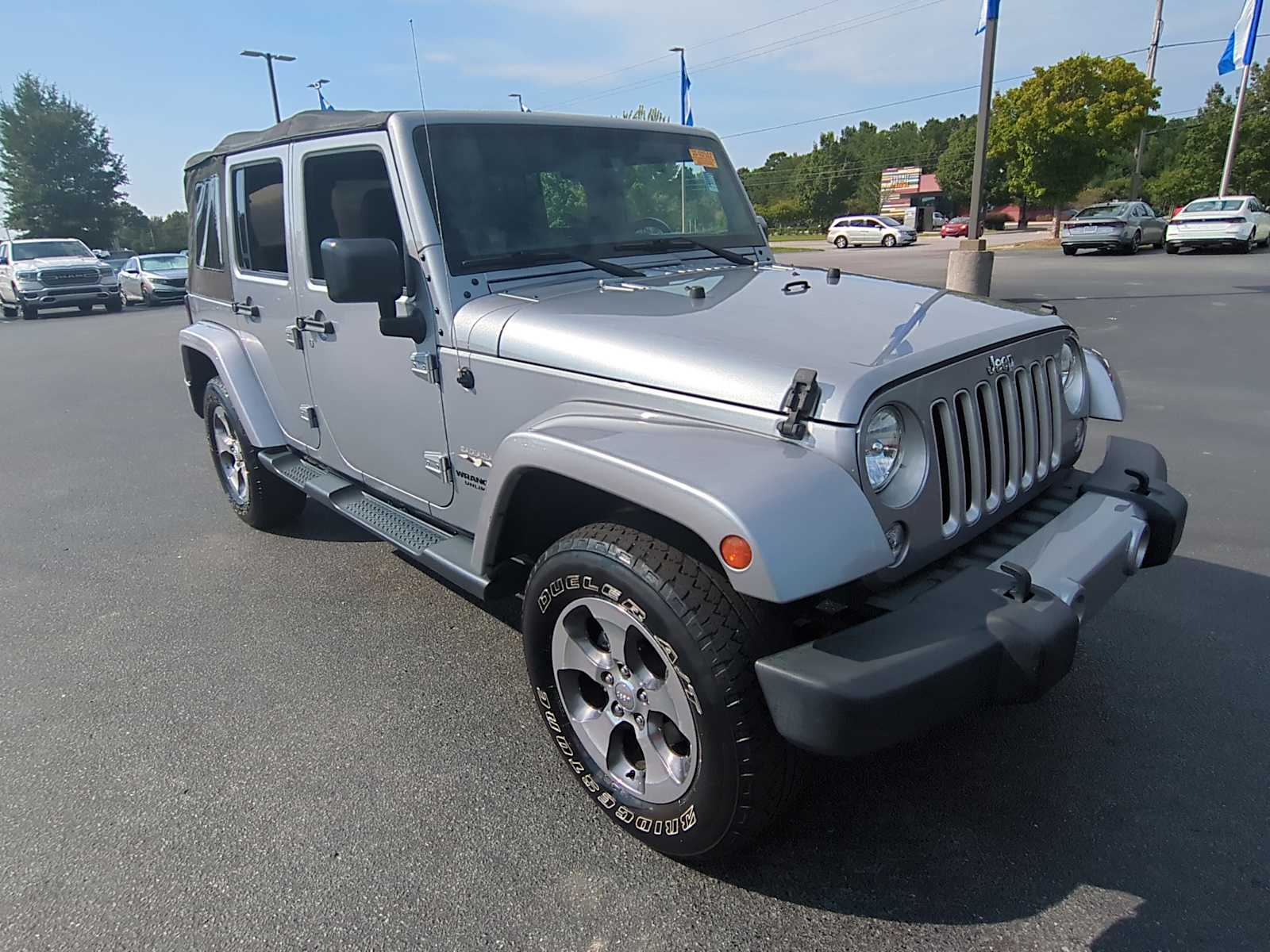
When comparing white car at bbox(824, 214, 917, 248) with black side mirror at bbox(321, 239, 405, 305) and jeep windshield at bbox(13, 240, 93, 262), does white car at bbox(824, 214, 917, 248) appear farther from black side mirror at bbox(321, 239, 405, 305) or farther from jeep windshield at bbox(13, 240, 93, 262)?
black side mirror at bbox(321, 239, 405, 305)

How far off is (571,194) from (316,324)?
1.25m

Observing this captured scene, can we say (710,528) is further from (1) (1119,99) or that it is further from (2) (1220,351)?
(1) (1119,99)

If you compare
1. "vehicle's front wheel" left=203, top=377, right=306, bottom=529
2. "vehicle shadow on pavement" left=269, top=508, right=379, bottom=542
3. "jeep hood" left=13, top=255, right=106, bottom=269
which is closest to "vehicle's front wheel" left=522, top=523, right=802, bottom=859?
"vehicle shadow on pavement" left=269, top=508, right=379, bottom=542

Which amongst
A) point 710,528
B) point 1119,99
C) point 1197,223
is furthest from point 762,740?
point 1119,99

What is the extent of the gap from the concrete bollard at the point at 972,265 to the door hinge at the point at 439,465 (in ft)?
35.9

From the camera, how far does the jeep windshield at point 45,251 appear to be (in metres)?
21.2

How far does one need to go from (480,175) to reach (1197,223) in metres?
26.5

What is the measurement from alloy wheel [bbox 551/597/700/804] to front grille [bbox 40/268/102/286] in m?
22.8

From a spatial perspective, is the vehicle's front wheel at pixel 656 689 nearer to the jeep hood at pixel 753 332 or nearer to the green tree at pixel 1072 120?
the jeep hood at pixel 753 332

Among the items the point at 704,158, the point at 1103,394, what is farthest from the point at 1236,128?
the point at 1103,394

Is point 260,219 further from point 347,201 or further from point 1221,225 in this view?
point 1221,225

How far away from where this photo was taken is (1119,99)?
1308 inches

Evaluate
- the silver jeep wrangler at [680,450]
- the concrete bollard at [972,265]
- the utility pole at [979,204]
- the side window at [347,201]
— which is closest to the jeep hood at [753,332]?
the silver jeep wrangler at [680,450]

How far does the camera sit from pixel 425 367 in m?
3.04
